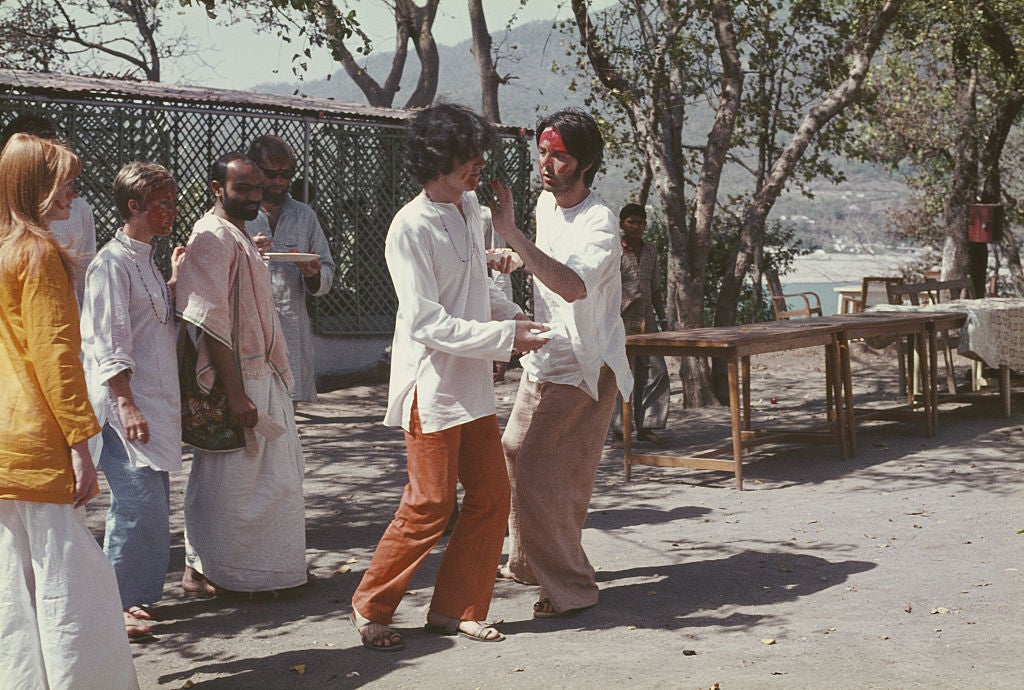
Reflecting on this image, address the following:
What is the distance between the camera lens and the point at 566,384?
5.13m

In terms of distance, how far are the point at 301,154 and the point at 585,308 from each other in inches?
370

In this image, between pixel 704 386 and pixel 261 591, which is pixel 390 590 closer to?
pixel 261 591

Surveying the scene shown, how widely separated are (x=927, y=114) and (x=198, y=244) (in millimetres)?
22819

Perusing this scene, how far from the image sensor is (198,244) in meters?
5.26

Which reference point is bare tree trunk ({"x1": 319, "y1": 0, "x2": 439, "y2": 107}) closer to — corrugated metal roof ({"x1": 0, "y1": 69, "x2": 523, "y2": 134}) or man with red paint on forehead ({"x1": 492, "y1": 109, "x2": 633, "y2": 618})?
corrugated metal roof ({"x1": 0, "y1": 69, "x2": 523, "y2": 134})

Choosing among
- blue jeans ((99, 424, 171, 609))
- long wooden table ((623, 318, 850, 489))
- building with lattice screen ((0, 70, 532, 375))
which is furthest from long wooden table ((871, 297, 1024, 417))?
blue jeans ((99, 424, 171, 609))

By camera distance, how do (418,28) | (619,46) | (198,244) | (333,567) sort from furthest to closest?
(418,28), (619,46), (333,567), (198,244)

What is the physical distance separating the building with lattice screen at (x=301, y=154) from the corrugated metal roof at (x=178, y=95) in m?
0.02

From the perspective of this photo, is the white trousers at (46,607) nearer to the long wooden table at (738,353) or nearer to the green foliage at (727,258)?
the long wooden table at (738,353)

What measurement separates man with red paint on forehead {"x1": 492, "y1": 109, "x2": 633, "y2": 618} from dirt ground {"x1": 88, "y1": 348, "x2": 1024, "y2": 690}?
0.25 m

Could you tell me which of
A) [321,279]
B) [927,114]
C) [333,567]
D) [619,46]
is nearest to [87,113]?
[619,46]

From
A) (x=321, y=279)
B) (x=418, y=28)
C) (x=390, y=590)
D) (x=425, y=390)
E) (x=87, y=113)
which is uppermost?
(x=418, y=28)

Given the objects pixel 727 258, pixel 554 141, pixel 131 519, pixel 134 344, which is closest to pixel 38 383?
pixel 134 344

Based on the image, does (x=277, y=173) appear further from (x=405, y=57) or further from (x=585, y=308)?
(x=405, y=57)
